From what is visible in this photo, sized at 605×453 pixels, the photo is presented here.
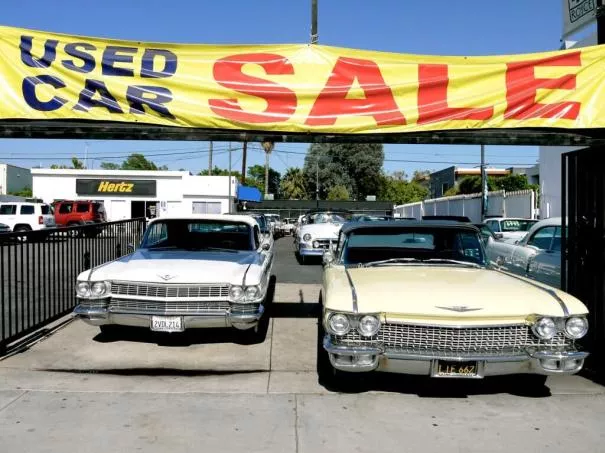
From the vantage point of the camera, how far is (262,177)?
100438 mm

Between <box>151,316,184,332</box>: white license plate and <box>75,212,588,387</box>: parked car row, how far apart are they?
A: 11 mm

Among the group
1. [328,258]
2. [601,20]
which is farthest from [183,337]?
[601,20]

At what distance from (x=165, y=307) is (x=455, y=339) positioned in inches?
124

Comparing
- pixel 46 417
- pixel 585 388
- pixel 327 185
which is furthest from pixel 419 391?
pixel 327 185

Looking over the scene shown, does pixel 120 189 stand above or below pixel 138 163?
below

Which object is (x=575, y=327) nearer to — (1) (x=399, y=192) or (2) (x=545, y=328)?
(2) (x=545, y=328)

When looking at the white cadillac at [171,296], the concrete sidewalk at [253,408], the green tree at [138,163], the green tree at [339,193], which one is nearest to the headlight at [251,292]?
the white cadillac at [171,296]

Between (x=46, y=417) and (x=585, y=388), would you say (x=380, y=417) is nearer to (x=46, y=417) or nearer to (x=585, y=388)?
(x=585, y=388)

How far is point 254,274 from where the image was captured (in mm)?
→ 6668

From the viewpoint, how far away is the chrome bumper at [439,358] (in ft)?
15.1

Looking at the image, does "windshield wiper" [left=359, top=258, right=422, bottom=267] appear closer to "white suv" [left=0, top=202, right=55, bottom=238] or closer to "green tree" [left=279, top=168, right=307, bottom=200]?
"white suv" [left=0, top=202, right=55, bottom=238]

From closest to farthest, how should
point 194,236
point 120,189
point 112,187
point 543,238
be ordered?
point 194,236 < point 543,238 < point 112,187 < point 120,189

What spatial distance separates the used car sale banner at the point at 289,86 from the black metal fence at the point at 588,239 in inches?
21.5

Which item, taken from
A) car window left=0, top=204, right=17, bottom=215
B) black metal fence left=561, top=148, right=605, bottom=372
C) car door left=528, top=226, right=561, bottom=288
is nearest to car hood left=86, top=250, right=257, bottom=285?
black metal fence left=561, top=148, right=605, bottom=372
